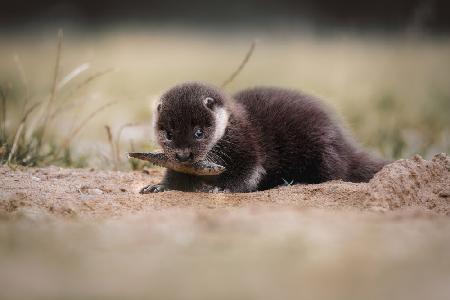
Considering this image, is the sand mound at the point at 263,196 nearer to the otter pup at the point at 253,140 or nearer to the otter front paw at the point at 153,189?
the otter front paw at the point at 153,189

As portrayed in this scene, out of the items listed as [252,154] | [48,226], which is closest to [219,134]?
[252,154]

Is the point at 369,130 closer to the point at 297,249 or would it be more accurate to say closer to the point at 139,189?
the point at 139,189

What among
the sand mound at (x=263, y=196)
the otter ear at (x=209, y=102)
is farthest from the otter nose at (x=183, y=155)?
the otter ear at (x=209, y=102)

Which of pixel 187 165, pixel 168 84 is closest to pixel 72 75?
pixel 187 165

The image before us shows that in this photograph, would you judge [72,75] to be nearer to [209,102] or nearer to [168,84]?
[209,102]

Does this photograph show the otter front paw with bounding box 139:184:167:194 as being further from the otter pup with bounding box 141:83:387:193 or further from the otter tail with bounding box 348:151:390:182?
the otter tail with bounding box 348:151:390:182

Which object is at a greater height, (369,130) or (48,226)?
(48,226)
